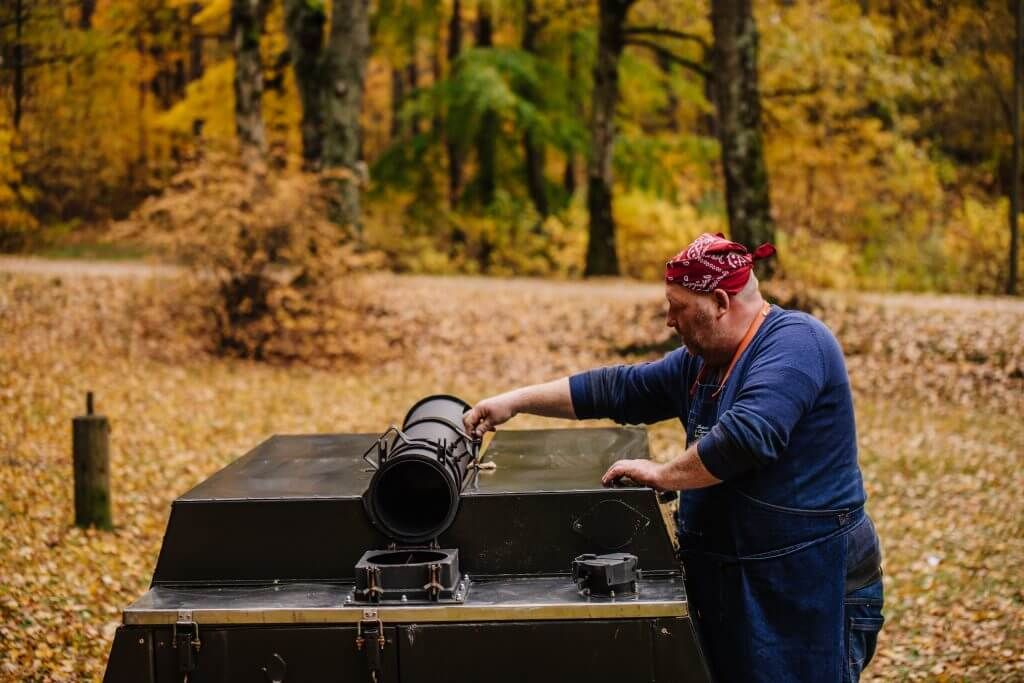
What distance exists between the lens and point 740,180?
572 inches

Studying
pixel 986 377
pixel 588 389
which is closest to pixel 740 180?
pixel 986 377

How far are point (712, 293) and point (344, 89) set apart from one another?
1396 cm

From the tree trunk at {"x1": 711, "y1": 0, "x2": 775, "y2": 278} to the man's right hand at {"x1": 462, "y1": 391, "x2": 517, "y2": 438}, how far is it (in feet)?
34.6

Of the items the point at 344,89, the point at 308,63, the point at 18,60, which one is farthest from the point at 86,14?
the point at 308,63

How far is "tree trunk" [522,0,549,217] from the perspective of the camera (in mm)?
26812

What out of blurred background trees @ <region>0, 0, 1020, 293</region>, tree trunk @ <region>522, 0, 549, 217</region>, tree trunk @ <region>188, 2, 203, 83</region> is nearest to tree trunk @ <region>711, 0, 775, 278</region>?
blurred background trees @ <region>0, 0, 1020, 293</region>

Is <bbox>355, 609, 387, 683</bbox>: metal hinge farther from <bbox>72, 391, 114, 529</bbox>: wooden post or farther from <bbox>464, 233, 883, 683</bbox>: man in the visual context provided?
<bbox>72, 391, 114, 529</bbox>: wooden post

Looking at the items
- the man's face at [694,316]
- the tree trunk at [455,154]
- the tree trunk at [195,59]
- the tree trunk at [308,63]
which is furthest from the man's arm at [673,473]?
the tree trunk at [195,59]

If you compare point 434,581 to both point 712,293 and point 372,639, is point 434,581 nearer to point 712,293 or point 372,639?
point 372,639

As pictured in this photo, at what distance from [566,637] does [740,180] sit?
1193 centimetres

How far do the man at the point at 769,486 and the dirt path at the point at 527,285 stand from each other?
1173 cm

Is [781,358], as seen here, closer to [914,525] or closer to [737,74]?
[914,525]

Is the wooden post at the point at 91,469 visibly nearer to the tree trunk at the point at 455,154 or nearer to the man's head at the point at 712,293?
the man's head at the point at 712,293

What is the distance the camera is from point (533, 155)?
27.5 meters
